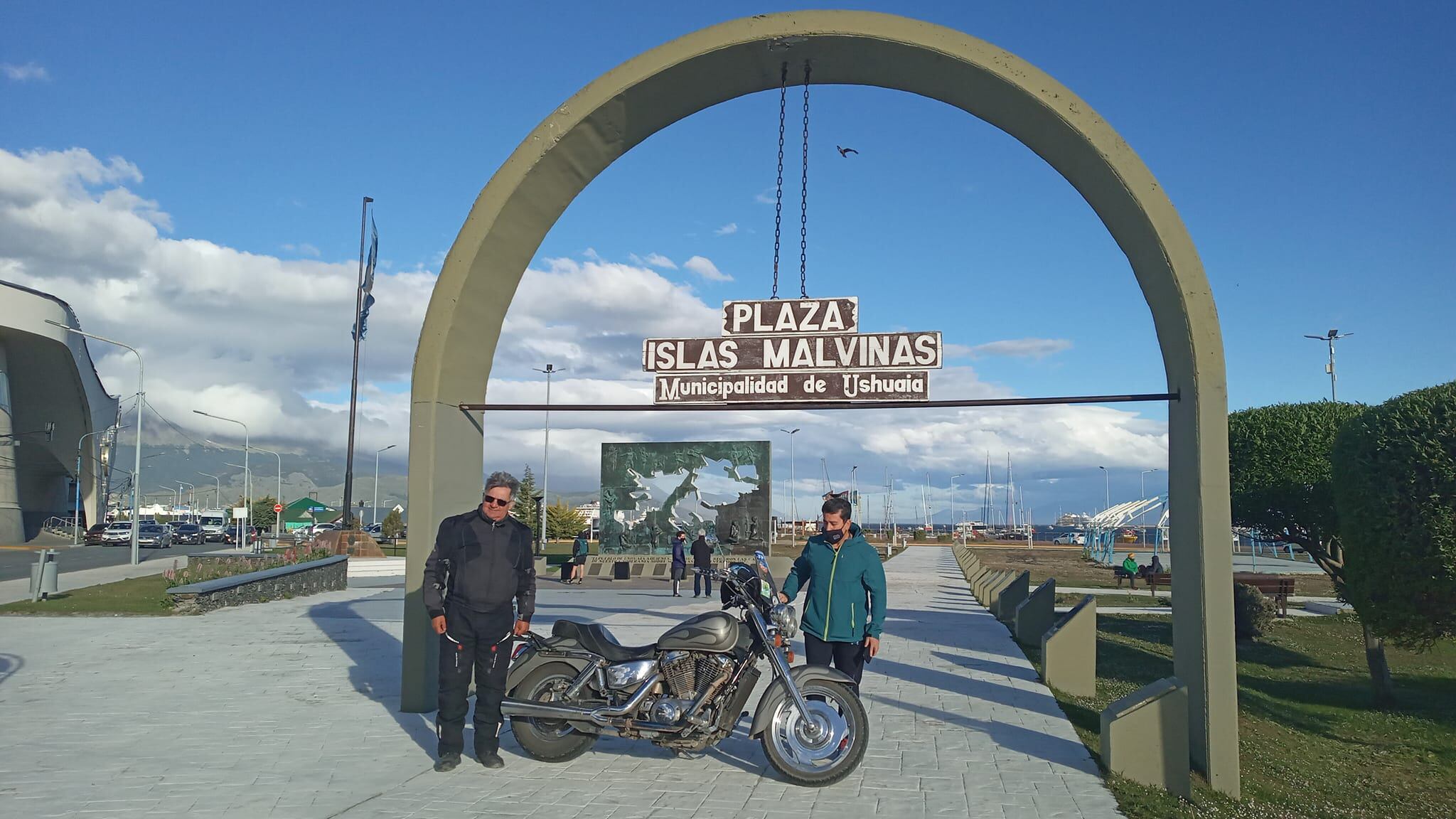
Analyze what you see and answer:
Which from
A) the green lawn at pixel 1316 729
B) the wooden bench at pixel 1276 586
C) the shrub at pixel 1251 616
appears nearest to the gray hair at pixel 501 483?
the green lawn at pixel 1316 729

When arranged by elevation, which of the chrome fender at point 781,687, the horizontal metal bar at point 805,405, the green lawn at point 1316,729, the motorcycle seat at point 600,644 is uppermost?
the horizontal metal bar at point 805,405

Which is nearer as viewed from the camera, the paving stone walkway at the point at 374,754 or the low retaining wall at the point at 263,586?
the paving stone walkway at the point at 374,754

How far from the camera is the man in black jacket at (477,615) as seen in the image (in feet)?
21.3

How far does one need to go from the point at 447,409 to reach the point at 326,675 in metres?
3.64

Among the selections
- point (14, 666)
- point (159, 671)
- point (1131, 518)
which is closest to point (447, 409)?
point (159, 671)

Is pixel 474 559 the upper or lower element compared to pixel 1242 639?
upper

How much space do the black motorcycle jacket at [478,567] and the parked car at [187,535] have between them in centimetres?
5948

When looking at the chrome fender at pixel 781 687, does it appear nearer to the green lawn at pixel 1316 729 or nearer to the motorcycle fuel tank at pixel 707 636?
the motorcycle fuel tank at pixel 707 636

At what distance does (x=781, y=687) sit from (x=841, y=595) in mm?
861

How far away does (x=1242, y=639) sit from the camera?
15.6m

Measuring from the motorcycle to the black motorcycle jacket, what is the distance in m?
0.70

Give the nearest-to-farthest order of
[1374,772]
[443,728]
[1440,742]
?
[443,728]
[1374,772]
[1440,742]

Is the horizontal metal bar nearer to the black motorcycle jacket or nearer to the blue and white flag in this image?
the black motorcycle jacket

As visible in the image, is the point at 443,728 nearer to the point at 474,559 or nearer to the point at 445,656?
the point at 445,656
